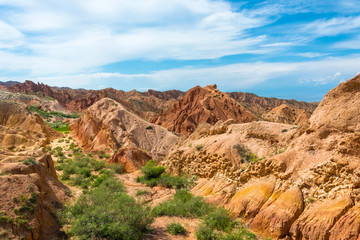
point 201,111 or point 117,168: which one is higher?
point 201,111

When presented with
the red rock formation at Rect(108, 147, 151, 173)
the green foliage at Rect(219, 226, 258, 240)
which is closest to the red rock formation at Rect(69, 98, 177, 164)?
the red rock formation at Rect(108, 147, 151, 173)

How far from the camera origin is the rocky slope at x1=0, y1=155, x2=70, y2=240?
7.86 meters

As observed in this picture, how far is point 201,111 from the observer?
216ft

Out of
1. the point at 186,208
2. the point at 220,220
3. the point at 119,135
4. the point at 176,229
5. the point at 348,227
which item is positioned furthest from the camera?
the point at 119,135

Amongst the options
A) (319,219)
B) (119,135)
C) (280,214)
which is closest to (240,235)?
(280,214)

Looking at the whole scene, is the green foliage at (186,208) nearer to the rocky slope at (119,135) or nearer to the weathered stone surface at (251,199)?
the weathered stone surface at (251,199)

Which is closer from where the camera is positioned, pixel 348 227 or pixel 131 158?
pixel 348 227

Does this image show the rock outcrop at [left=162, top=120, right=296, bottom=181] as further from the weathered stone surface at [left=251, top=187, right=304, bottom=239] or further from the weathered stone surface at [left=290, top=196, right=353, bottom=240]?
the weathered stone surface at [left=290, top=196, right=353, bottom=240]

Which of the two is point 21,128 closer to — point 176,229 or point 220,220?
point 176,229

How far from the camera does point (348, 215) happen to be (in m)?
8.73

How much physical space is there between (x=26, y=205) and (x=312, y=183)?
36.2 ft

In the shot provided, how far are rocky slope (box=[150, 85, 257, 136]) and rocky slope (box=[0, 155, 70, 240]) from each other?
52299mm

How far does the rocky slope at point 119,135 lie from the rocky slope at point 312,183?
14.9 meters

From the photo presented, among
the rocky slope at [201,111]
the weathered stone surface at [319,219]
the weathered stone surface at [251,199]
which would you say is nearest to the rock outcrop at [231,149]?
the weathered stone surface at [251,199]
